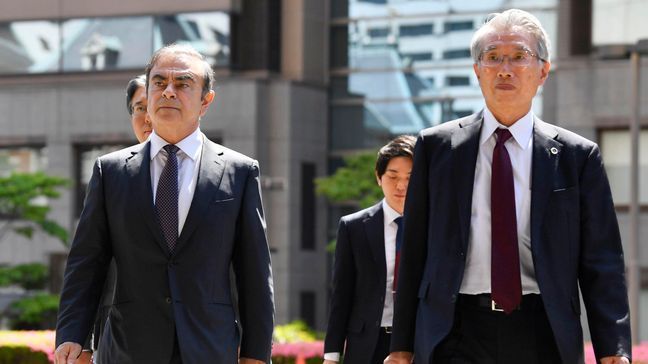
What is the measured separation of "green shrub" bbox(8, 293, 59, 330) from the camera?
1603 inches

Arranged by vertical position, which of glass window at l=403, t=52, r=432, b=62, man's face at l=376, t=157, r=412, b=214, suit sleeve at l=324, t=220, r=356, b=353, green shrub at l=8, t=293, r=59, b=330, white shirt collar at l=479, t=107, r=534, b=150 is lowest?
green shrub at l=8, t=293, r=59, b=330

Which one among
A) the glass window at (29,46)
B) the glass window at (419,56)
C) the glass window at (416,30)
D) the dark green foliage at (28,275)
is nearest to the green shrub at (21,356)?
the dark green foliage at (28,275)

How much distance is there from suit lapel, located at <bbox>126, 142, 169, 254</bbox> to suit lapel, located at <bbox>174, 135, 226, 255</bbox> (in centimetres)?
11

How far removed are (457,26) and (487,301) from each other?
3876 cm

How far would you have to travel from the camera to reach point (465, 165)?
6.27m

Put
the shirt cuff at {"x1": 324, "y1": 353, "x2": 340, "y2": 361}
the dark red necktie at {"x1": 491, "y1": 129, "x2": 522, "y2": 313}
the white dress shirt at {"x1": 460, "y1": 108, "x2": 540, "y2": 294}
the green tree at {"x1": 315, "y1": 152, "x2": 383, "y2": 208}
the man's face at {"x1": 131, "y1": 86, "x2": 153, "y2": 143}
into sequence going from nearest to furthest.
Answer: the dark red necktie at {"x1": 491, "y1": 129, "x2": 522, "y2": 313} < the white dress shirt at {"x1": 460, "y1": 108, "x2": 540, "y2": 294} < the man's face at {"x1": 131, "y1": 86, "x2": 153, "y2": 143} < the shirt cuff at {"x1": 324, "y1": 353, "x2": 340, "y2": 361} < the green tree at {"x1": 315, "y1": 152, "x2": 383, "y2": 208}

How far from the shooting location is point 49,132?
153 feet

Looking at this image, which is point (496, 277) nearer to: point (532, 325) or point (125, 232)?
point (532, 325)

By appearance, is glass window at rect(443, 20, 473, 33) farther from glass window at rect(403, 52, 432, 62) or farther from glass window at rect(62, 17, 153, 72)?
glass window at rect(62, 17, 153, 72)

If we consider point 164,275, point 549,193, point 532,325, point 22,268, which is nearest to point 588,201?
point 549,193

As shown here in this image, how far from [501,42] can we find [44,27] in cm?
4066

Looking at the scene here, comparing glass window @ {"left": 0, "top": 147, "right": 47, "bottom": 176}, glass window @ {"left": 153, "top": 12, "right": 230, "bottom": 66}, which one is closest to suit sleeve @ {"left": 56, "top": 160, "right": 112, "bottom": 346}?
glass window @ {"left": 153, "top": 12, "right": 230, "bottom": 66}

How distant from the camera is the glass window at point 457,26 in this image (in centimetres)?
4431

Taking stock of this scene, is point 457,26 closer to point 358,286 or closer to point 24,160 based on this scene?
point 24,160
